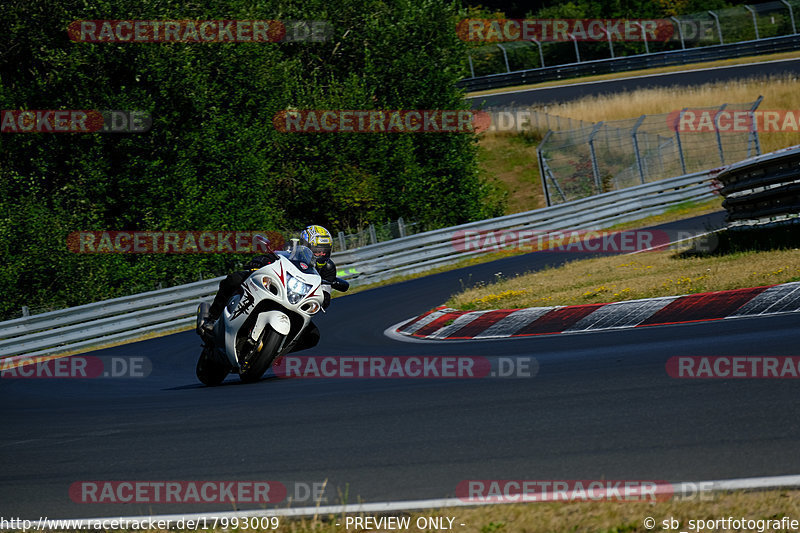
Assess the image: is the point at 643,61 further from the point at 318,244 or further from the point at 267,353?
the point at 267,353

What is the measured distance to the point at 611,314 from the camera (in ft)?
32.1

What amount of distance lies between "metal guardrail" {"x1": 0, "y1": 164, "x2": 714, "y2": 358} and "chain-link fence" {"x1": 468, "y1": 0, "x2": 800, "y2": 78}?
2179 centimetres

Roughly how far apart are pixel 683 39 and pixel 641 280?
42335mm

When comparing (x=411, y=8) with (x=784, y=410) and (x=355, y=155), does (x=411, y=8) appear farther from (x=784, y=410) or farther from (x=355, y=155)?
(x=784, y=410)

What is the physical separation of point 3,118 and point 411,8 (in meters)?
14.0

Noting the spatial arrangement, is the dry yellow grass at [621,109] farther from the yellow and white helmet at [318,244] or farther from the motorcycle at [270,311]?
the motorcycle at [270,311]

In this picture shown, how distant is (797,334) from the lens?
22.8 ft

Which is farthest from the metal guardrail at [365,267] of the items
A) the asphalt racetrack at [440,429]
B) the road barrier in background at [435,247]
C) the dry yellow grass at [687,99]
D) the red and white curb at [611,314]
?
the dry yellow grass at [687,99]

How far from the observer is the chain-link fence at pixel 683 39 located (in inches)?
1972

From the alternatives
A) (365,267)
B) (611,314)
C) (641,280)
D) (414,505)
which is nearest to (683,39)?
(365,267)

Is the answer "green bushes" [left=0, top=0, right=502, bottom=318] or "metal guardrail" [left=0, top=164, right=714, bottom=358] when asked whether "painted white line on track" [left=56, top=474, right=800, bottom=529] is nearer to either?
"metal guardrail" [left=0, top=164, right=714, bottom=358]

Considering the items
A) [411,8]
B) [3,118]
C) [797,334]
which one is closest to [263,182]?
[3,118]

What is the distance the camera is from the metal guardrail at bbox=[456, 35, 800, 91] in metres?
46.7

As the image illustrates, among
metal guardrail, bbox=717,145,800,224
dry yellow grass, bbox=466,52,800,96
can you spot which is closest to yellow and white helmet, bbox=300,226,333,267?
metal guardrail, bbox=717,145,800,224
